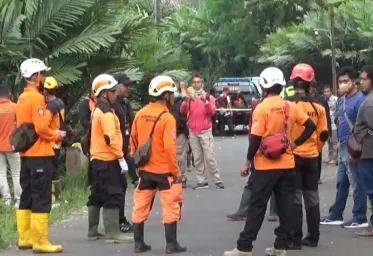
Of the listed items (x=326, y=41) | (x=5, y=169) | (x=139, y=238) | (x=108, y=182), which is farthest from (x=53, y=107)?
(x=326, y=41)

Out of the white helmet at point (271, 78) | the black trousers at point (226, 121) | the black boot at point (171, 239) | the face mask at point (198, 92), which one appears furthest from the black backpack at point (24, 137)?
the black trousers at point (226, 121)

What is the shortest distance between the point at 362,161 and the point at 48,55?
7.51 meters

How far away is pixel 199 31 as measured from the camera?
4272 cm

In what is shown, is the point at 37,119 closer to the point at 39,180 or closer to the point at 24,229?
the point at 39,180

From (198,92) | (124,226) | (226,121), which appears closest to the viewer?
(124,226)

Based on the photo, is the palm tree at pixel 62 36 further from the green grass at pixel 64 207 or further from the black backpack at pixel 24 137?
the black backpack at pixel 24 137

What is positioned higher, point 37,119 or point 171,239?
point 37,119

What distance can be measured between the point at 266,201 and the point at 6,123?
5.33 meters

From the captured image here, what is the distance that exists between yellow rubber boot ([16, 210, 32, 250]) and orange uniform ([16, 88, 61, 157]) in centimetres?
66

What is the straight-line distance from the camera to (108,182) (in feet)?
33.0

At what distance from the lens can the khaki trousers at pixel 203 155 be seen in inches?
605

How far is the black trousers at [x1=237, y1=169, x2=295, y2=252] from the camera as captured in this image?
892cm

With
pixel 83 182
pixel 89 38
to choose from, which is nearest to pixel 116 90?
pixel 83 182

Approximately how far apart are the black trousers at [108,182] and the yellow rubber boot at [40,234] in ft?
2.62
